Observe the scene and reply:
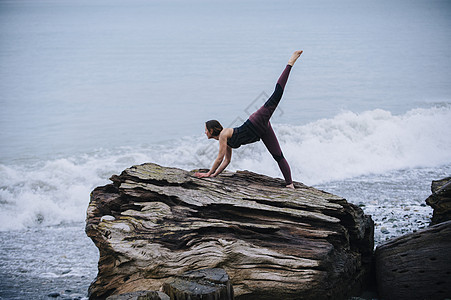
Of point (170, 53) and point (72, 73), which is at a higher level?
point (170, 53)

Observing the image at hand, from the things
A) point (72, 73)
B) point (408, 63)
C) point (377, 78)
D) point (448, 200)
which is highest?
point (408, 63)

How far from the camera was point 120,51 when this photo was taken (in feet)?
132

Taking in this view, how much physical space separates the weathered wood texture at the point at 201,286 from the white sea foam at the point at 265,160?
7865 mm

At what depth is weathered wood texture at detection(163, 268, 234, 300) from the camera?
4.08 metres

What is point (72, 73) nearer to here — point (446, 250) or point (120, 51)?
point (120, 51)

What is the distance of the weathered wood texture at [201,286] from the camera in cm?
408

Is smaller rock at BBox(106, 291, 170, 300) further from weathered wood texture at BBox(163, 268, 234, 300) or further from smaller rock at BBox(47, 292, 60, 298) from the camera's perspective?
smaller rock at BBox(47, 292, 60, 298)

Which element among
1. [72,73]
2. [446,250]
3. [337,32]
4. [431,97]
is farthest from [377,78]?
[446,250]

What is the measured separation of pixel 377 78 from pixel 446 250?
27.5 metres

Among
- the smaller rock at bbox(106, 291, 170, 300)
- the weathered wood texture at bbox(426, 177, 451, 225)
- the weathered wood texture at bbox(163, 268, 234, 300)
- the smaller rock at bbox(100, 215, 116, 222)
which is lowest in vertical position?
the smaller rock at bbox(106, 291, 170, 300)

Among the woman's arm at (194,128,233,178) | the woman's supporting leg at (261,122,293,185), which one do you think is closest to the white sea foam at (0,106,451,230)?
the woman's arm at (194,128,233,178)

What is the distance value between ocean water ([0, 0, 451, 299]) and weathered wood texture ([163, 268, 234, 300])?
12.5ft

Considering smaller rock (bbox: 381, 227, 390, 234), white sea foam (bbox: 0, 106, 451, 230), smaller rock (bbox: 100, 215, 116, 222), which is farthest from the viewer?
white sea foam (bbox: 0, 106, 451, 230)

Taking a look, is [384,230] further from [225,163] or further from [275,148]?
[225,163]
